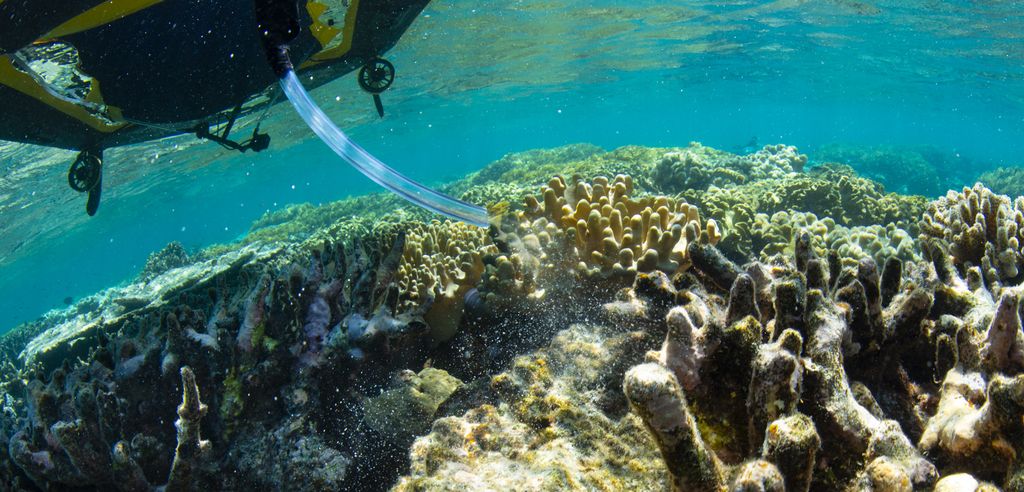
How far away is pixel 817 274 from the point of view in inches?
91.0

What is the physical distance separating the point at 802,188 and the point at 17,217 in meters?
39.4

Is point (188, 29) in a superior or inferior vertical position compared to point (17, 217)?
superior

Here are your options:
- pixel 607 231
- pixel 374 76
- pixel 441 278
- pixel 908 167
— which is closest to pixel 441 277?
pixel 441 278

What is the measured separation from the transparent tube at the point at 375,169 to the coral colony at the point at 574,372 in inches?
29.8

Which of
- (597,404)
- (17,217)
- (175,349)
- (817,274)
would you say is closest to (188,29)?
(175,349)

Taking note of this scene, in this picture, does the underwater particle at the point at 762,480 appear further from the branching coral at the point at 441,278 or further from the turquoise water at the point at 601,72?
the turquoise water at the point at 601,72

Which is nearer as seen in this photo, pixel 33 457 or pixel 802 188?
pixel 33 457

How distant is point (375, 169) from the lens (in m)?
2.69

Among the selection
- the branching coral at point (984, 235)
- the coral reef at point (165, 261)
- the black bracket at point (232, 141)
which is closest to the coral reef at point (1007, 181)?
the branching coral at point (984, 235)

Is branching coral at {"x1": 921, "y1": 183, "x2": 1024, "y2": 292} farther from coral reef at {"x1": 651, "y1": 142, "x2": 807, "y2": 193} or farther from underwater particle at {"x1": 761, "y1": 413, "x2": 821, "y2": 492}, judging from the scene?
coral reef at {"x1": 651, "y1": 142, "x2": 807, "y2": 193}

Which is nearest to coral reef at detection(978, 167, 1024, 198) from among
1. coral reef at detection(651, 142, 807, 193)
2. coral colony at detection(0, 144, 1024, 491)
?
coral reef at detection(651, 142, 807, 193)

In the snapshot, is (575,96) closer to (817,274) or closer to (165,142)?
(165,142)

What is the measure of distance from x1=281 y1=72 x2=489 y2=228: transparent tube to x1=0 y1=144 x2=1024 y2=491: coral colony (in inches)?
29.8

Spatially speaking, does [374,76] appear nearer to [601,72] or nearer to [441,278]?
[441,278]
